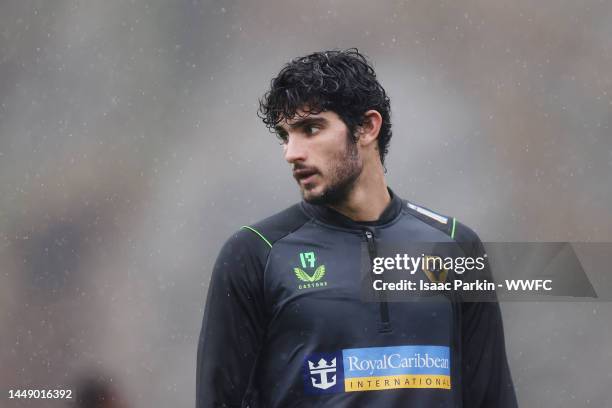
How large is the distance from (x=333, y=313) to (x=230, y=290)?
468 mm

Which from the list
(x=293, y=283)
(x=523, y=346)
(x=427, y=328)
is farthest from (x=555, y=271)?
(x=523, y=346)

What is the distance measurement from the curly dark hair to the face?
48 millimetres

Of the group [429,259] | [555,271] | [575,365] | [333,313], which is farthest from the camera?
[575,365]

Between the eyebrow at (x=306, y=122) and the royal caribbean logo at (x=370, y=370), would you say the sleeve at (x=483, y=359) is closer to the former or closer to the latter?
the royal caribbean logo at (x=370, y=370)

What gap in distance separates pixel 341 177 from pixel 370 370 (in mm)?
871

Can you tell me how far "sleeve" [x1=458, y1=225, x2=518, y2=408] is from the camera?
445cm

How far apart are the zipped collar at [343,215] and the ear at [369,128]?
30 cm

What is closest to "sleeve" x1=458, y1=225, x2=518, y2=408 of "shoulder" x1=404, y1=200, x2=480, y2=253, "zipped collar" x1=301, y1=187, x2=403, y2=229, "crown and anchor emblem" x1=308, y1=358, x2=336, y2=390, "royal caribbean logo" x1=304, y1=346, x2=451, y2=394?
"shoulder" x1=404, y1=200, x2=480, y2=253

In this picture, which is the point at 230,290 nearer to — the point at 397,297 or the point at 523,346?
the point at 397,297

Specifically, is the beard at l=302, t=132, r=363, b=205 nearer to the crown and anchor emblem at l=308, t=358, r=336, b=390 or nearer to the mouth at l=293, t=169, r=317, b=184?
the mouth at l=293, t=169, r=317, b=184

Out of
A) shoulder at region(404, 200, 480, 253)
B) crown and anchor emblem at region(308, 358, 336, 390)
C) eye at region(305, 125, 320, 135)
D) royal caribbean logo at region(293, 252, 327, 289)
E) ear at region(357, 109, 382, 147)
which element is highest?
ear at region(357, 109, 382, 147)

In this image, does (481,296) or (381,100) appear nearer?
(481,296)

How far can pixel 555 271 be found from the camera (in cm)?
548

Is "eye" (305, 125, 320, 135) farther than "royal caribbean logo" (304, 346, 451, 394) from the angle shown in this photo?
Yes
